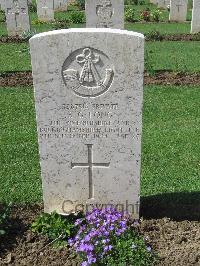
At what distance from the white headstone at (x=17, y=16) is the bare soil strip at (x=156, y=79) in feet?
19.3

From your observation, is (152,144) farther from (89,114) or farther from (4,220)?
(4,220)

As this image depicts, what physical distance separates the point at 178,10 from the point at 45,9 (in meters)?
5.96

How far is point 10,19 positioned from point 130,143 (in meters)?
13.0

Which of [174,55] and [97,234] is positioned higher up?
[174,55]

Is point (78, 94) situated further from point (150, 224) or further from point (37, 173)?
point (37, 173)

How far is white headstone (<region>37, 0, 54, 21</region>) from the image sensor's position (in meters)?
19.5

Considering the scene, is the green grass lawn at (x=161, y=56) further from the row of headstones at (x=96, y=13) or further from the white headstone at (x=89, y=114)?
the white headstone at (x=89, y=114)

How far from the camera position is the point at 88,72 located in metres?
3.94

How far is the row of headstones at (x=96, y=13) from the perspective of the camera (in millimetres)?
13234

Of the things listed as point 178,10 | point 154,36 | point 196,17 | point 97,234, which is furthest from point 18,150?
point 178,10

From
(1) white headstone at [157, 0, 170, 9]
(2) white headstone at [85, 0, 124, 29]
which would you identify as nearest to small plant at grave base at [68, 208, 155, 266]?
(2) white headstone at [85, 0, 124, 29]

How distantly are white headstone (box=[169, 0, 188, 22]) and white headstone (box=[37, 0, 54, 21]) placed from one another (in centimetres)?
538

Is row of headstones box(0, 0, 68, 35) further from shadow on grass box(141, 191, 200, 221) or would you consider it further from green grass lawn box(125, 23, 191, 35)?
shadow on grass box(141, 191, 200, 221)

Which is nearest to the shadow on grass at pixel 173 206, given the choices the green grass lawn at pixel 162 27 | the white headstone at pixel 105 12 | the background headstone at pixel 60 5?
the white headstone at pixel 105 12
